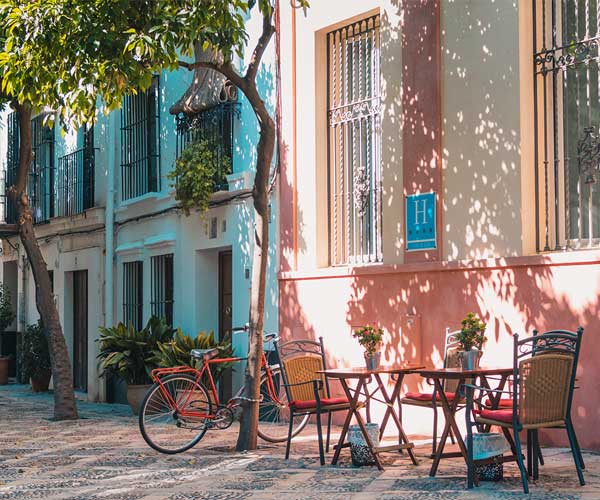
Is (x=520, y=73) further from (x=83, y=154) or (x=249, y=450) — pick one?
(x=83, y=154)

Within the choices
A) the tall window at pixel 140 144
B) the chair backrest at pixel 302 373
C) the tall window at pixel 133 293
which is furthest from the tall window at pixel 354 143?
the tall window at pixel 133 293

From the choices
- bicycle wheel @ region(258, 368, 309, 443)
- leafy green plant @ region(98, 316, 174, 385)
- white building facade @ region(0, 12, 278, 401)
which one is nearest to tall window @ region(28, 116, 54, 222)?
white building facade @ region(0, 12, 278, 401)

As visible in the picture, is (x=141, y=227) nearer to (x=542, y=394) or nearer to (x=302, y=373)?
(x=302, y=373)

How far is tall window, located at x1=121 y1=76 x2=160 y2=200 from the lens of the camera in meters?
16.9

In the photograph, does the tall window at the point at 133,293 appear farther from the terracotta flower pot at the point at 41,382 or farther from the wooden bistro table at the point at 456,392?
the wooden bistro table at the point at 456,392

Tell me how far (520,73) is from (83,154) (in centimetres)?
1147

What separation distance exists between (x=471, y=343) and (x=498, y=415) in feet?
2.70

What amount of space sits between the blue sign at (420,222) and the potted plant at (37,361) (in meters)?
10.6

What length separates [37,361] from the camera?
19.9 meters

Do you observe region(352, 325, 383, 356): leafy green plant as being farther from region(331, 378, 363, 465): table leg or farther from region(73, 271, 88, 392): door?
region(73, 271, 88, 392): door

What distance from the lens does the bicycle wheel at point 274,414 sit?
1061cm

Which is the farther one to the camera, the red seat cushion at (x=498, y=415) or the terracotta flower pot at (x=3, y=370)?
the terracotta flower pot at (x=3, y=370)

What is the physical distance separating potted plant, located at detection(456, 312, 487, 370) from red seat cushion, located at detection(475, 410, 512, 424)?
0.46 metres

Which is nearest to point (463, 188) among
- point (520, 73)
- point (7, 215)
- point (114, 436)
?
point (520, 73)
